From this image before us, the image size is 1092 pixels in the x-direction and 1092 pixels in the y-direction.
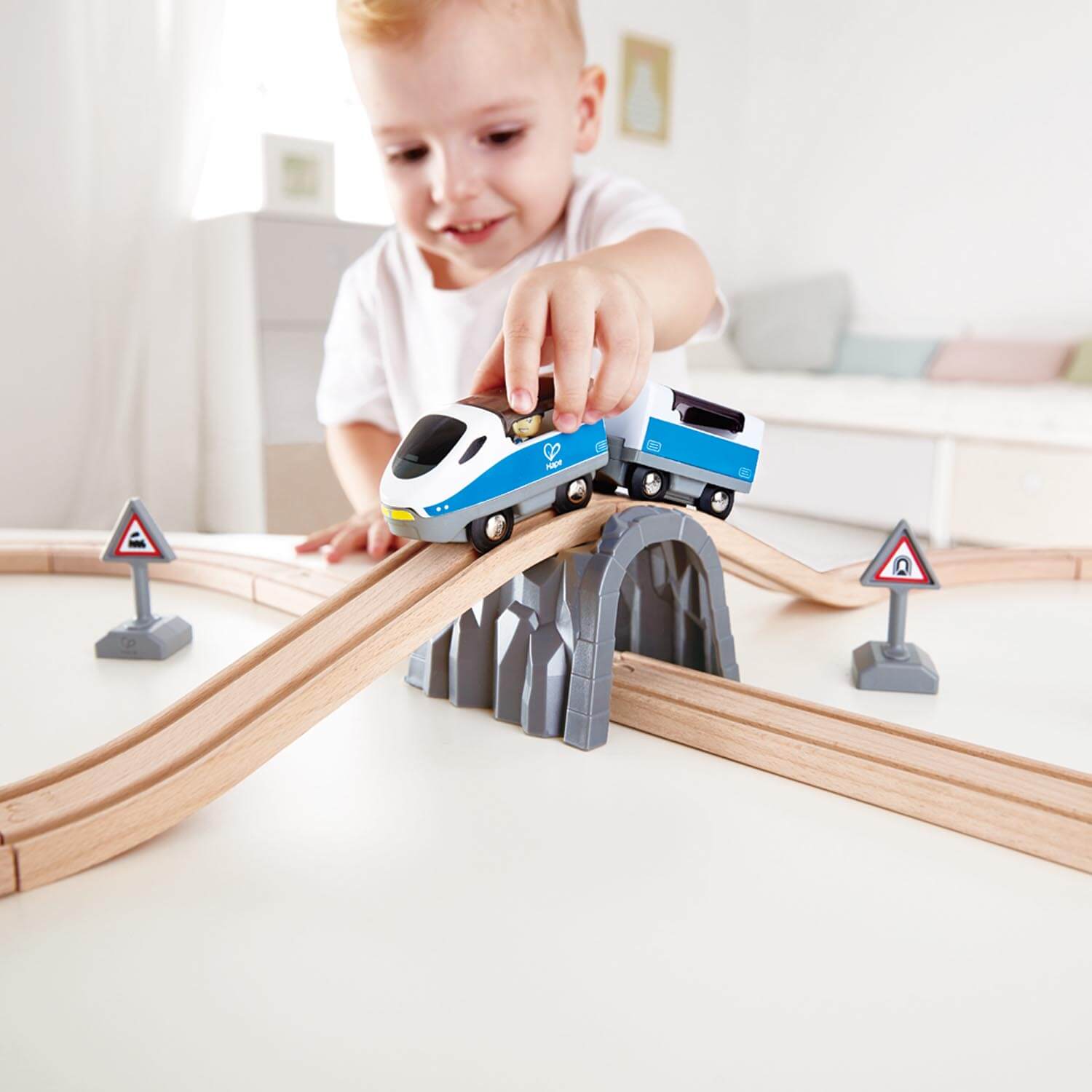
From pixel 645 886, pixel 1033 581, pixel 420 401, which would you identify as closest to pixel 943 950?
pixel 645 886

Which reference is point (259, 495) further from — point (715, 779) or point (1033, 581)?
point (715, 779)

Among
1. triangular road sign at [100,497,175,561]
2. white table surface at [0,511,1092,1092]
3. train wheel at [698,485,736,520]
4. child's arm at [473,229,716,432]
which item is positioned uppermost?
child's arm at [473,229,716,432]

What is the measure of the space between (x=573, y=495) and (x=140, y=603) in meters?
0.29

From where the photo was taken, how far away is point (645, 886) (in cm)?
35

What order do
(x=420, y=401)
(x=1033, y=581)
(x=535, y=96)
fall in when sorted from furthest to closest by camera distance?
(x=420, y=401) → (x=535, y=96) → (x=1033, y=581)

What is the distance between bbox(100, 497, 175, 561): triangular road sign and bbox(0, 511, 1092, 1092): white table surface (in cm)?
13

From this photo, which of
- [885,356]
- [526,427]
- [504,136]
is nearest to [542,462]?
[526,427]

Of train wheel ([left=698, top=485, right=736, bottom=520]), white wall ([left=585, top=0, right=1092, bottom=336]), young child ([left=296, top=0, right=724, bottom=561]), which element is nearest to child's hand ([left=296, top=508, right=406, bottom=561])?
young child ([left=296, top=0, right=724, bottom=561])

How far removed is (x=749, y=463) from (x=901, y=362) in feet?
11.8

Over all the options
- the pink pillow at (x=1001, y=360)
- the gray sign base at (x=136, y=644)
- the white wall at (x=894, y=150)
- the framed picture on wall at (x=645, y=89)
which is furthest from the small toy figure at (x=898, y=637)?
the framed picture on wall at (x=645, y=89)

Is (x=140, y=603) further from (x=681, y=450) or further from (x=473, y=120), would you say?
(x=473, y=120)

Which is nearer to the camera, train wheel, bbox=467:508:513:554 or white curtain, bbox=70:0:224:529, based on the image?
train wheel, bbox=467:508:513:554

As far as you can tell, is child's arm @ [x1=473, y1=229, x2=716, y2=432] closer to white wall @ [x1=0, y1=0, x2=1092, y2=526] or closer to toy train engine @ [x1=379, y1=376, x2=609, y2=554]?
toy train engine @ [x1=379, y1=376, x2=609, y2=554]

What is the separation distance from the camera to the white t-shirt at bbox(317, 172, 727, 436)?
117cm
